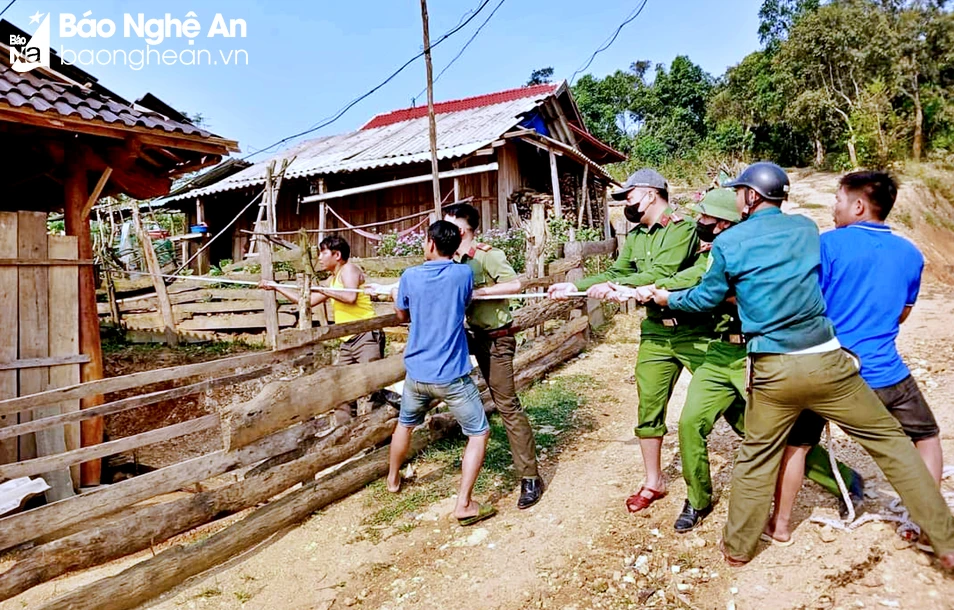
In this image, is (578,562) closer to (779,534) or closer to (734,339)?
(779,534)

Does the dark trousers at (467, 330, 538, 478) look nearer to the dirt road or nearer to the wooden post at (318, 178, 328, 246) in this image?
the dirt road

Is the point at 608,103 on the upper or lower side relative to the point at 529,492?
upper

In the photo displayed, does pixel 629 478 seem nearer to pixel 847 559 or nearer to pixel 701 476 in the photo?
pixel 701 476

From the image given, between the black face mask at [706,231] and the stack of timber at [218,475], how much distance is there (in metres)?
2.42

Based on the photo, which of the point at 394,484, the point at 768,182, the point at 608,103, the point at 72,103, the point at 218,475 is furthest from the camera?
the point at 608,103

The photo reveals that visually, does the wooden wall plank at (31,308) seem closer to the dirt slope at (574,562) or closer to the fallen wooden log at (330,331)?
the dirt slope at (574,562)

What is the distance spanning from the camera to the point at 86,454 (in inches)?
143

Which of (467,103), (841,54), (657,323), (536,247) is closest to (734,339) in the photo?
(657,323)

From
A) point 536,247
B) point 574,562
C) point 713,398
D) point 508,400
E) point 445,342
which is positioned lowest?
point 574,562

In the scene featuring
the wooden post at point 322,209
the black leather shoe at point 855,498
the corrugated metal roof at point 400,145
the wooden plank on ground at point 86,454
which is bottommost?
the black leather shoe at point 855,498

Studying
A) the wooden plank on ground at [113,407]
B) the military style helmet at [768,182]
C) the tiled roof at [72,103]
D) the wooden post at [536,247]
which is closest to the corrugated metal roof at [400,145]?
the wooden post at [536,247]

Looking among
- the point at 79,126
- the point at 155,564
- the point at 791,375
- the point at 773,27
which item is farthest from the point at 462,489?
the point at 773,27

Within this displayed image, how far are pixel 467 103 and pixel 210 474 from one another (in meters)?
16.6

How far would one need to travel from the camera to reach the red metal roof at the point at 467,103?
16938mm
